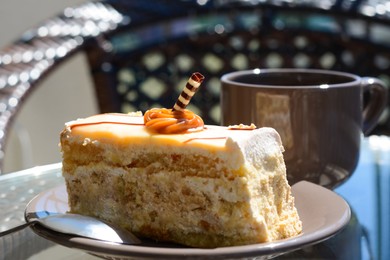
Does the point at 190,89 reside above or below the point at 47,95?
above

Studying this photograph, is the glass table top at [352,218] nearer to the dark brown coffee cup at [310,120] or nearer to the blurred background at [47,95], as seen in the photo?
the dark brown coffee cup at [310,120]

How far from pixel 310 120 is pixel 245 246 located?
25 cm

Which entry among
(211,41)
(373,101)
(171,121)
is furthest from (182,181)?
(211,41)

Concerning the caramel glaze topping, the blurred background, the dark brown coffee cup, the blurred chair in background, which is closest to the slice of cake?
the caramel glaze topping

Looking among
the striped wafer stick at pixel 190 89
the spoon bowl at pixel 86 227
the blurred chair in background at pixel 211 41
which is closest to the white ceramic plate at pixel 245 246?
the spoon bowl at pixel 86 227

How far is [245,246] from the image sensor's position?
1.61ft

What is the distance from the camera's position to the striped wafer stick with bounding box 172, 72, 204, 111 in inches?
22.4

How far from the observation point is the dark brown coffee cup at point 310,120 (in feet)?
2.33

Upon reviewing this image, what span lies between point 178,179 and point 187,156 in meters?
0.02

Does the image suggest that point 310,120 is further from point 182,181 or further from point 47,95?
point 47,95

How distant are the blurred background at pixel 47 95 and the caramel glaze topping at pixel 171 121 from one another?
140 centimetres

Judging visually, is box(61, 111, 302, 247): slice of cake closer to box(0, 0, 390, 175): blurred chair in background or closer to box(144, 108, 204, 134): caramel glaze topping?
box(144, 108, 204, 134): caramel glaze topping

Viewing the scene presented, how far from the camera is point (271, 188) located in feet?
1.88

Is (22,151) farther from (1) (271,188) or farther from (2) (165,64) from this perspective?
(1) (271,188)
